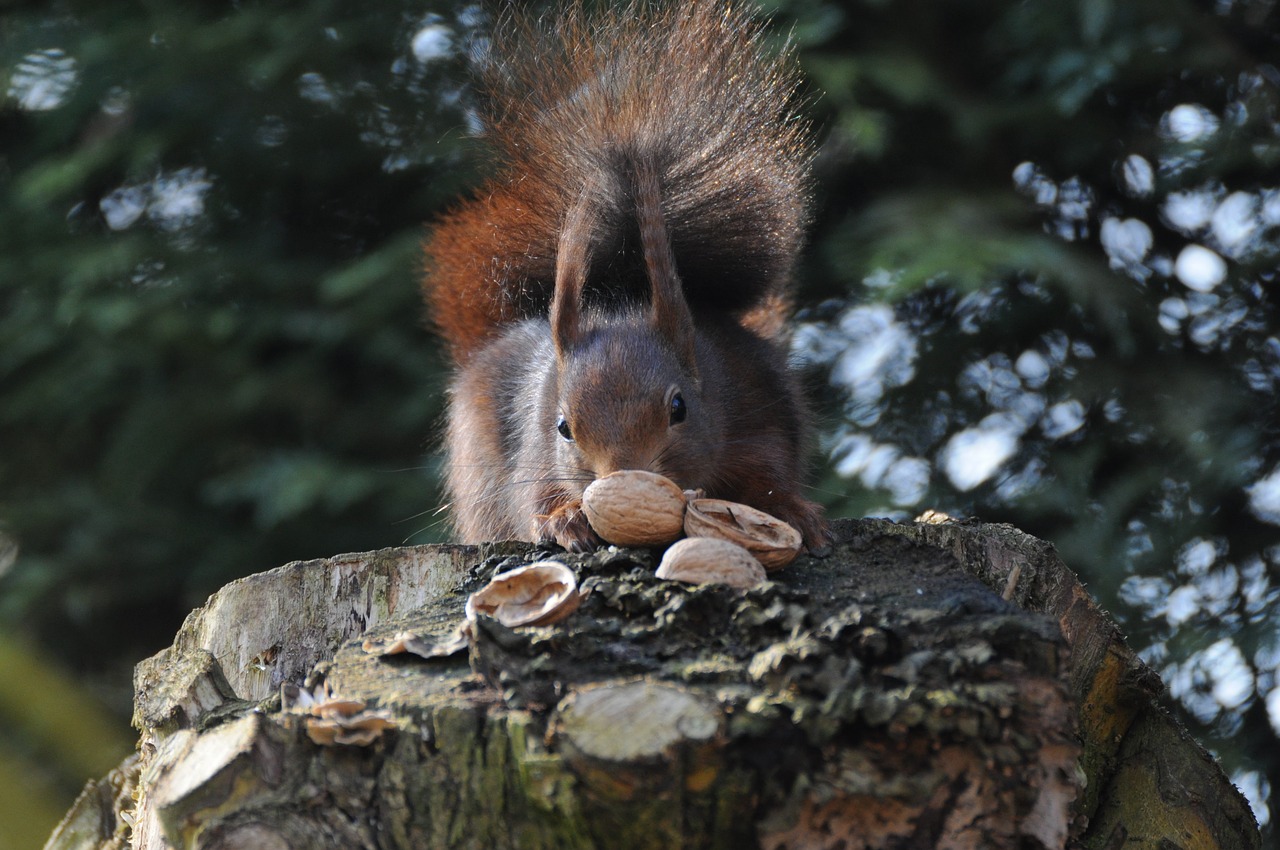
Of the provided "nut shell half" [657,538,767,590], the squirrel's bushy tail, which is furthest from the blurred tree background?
"nut shell half" [657,538,767,590]

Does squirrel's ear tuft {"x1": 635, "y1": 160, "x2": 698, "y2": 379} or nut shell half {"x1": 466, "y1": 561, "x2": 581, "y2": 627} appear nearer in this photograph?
nut shell half {"x1": 466, "y1": 561, "x2": 581, "y2": 627}

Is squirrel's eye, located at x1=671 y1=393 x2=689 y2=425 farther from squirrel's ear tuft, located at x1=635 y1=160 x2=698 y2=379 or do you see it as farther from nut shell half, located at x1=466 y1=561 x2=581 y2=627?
nut shell half, located at x1=466 y1=561 x2=581 y2=627

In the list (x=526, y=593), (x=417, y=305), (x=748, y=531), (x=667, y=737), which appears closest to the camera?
(x=667, y=737)

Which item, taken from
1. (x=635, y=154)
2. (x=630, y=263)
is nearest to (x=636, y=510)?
(x=635, y=154)

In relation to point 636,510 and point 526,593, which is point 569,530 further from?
point 526,593

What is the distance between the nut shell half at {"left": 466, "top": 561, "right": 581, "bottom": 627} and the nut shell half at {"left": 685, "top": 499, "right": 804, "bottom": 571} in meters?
0.16

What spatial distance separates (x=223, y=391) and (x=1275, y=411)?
189 centimetres

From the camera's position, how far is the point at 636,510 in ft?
3.75

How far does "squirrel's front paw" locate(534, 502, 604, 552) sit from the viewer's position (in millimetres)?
1238

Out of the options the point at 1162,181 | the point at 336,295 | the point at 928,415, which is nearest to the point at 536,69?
the point at 336,295

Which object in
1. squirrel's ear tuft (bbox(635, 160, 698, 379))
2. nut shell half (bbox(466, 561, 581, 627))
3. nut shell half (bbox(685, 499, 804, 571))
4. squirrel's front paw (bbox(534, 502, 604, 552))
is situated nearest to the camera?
nut shell half (bbox(466, 561, 581, 627))

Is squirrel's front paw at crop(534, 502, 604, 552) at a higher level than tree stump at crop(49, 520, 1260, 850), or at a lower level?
lower

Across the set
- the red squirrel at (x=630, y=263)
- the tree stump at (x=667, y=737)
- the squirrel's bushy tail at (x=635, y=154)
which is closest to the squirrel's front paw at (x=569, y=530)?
the red squirrel at (x=630, y=263)

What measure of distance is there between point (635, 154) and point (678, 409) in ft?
Result: 0.98
